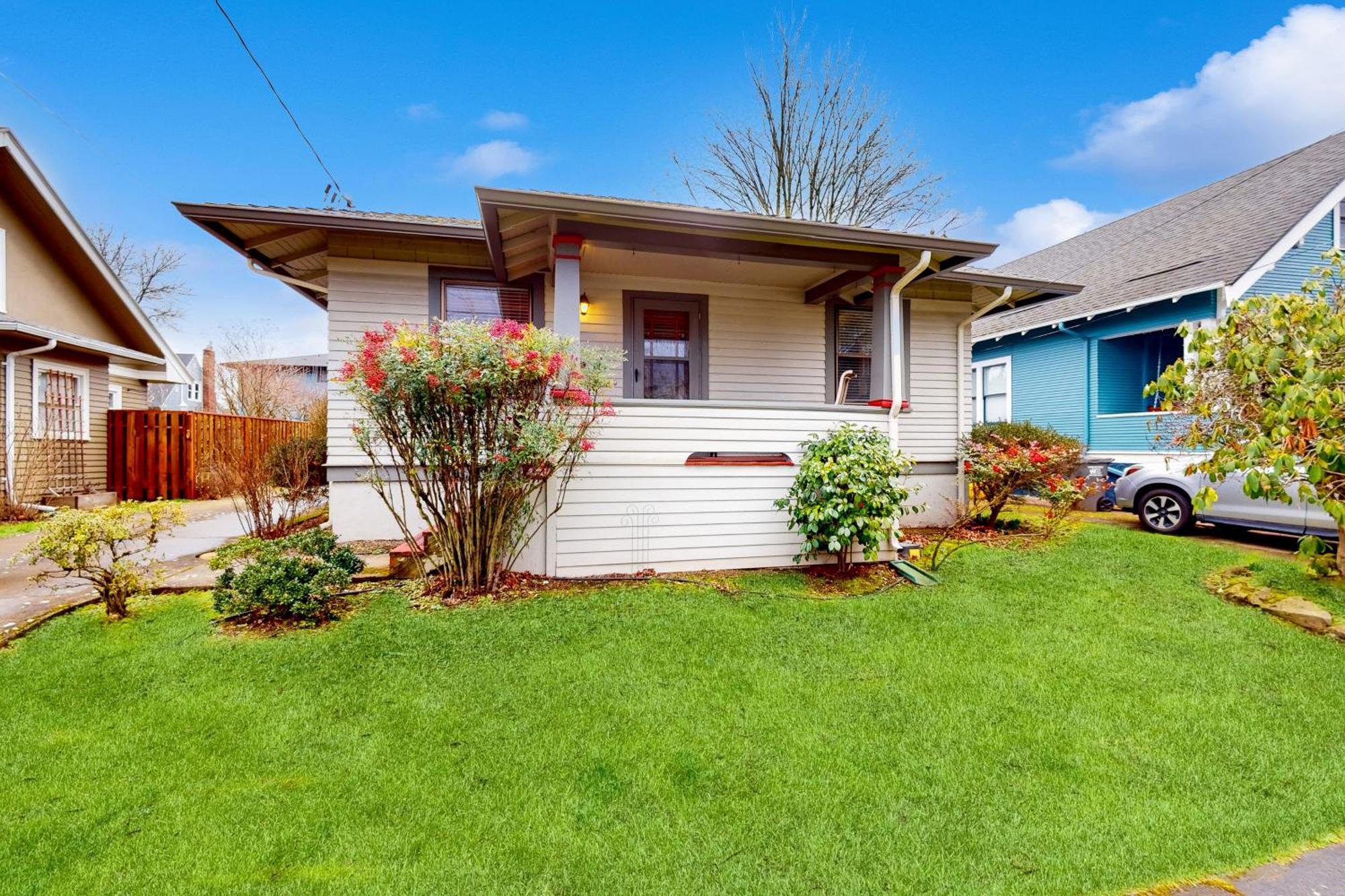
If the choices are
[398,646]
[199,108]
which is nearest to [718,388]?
[398,646]

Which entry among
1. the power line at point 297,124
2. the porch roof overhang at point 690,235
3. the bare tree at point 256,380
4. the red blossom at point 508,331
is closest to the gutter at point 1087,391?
the porch roof overhang at point 690,235

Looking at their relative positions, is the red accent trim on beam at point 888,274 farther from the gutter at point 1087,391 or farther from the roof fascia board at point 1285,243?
the gutter at point 1087,391

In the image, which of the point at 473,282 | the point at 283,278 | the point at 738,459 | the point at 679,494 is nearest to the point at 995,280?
the point at 738,459

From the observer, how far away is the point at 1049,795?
2387 millimetres

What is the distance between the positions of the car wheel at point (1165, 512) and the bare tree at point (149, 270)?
88.9ft

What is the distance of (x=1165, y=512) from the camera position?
727 centimetres

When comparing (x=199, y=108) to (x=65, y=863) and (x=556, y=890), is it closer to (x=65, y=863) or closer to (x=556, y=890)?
(x=65, y=863)

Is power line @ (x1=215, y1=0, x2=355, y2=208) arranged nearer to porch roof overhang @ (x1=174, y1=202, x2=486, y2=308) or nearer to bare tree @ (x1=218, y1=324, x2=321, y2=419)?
porch roof overhang @ (x1=174, y1=202, x2=486, y2=308)

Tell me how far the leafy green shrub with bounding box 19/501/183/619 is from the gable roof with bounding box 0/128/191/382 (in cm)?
818

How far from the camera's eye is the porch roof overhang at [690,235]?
194 inches

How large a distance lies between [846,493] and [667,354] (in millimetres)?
3412

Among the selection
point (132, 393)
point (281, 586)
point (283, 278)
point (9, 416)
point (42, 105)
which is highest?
point (42, 105)

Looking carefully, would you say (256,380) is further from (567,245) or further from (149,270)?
(567,245)

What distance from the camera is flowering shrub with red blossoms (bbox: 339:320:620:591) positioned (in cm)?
429
